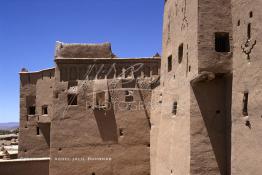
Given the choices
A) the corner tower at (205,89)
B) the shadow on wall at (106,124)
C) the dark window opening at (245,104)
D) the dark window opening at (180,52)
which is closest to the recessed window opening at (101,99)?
the shadow on wall at (106,124)

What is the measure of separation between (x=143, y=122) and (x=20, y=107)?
10.3 meters

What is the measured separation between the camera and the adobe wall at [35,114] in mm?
26438

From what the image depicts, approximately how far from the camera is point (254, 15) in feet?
38.7

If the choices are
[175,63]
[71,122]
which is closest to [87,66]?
[71,122]

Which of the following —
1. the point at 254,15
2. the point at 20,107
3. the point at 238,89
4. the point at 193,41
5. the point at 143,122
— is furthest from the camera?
the point at 20,107

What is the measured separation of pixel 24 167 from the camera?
21922mm

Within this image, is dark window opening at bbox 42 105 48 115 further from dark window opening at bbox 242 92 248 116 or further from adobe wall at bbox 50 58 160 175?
dark window opening at bbox 242 92 248 116

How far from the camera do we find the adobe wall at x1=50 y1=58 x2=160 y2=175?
20953 millimetres

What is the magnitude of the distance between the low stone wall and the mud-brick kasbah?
2.1 inches

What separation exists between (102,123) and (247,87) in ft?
34.6

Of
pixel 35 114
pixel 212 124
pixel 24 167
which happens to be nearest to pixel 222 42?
pixel 212 124

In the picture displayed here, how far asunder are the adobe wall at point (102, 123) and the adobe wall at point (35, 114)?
4.90 metres

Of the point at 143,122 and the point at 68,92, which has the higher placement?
the point at 68,92

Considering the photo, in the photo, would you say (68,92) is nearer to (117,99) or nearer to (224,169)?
(117,99)
